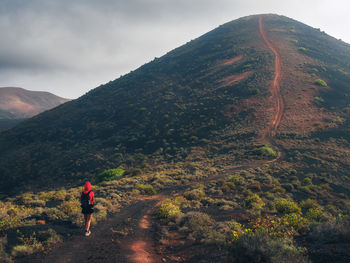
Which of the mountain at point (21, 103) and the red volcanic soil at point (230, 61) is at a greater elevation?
the mountain at point (21, 103)

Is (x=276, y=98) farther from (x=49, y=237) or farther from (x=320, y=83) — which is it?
(x=49, y=237)

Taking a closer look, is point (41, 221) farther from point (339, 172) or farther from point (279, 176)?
point (339, 172)

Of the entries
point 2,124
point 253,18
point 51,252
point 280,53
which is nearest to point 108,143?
point 51,252

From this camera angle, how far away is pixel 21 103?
171375mm

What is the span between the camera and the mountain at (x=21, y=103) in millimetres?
148250

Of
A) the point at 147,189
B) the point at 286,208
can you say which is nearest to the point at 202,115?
the point at 147,189

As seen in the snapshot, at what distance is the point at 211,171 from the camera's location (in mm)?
20562

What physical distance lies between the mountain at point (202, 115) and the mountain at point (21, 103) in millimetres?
127824

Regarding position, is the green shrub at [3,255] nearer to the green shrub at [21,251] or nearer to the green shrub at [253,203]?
the green shrub at [21,251]

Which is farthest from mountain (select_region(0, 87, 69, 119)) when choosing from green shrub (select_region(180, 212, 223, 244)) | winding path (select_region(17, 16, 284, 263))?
green shrub (select_region(180, 212, 223, 244))

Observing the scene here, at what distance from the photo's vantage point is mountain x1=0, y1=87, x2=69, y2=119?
486 feet

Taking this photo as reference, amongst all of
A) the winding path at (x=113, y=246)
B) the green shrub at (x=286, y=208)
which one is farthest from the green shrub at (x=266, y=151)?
the winding path at (x=113, y=246)

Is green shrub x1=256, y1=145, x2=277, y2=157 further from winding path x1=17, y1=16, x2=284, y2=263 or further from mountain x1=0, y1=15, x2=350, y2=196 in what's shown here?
winding path x1=17, y1=16, x2=284, y2=263

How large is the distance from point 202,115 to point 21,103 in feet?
634
